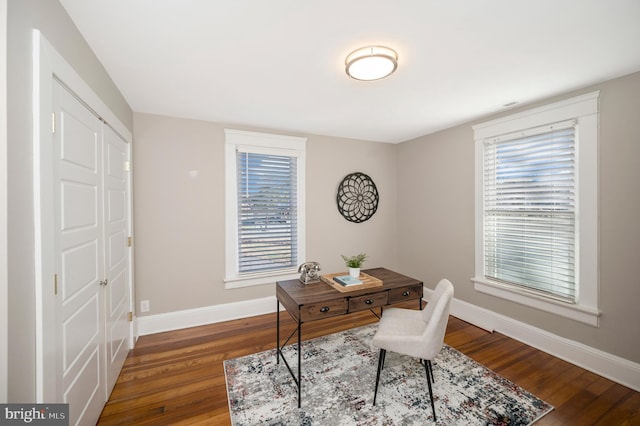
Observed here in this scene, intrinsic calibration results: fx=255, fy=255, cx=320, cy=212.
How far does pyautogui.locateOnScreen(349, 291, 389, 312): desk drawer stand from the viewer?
209 centimetres

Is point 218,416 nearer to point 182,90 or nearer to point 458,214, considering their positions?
point 182,90

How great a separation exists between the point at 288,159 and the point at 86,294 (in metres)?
2.55

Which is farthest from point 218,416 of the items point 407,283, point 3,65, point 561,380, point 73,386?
point 561,380

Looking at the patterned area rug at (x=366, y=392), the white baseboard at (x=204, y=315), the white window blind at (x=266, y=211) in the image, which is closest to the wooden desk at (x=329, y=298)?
the patterned area rug at (x=366, y=392)

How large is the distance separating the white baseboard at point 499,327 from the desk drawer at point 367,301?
1.63 meters

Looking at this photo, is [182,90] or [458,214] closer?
[182,90]

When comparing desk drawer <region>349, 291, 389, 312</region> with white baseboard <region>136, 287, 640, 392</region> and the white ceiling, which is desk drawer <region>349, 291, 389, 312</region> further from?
the white ceiling

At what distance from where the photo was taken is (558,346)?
2.41m

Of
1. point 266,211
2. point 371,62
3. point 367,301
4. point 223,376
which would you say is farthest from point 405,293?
point 266,211

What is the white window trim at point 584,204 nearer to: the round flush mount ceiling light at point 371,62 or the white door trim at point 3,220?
the round flush mount ceiling light at point 371,62

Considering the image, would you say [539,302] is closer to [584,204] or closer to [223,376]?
[584,204]

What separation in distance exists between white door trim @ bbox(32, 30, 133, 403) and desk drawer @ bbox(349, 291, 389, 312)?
5.68ft

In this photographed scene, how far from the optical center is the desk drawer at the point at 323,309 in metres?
1.90

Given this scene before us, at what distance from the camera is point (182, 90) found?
90.2 inches
